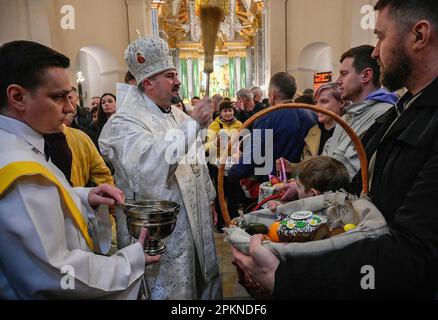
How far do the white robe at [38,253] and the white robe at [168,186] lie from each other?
694mm

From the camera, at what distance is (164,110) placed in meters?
2.29

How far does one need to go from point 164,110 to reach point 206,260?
41.8 inches

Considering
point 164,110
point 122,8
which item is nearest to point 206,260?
point 164,110

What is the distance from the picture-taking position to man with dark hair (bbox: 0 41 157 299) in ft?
3.49

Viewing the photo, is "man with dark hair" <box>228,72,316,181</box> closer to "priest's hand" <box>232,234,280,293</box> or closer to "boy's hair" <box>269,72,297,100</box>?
"boy's hair" <box>269,72,297,100</box>

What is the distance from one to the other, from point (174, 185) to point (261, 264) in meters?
1.10

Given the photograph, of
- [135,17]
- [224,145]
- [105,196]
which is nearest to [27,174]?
[105,196]

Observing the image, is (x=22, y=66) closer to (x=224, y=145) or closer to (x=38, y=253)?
(x=38, y=253)

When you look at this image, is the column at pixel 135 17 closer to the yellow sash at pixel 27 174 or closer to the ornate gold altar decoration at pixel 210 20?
the ornate gold altar decoration at pixel 210 20

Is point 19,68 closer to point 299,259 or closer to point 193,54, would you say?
point 299,259

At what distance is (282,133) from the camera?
3166 millimetres

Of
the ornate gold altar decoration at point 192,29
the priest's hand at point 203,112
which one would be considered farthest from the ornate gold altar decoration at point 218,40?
the priest's hand at point 203,112

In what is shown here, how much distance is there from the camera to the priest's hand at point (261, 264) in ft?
3.56

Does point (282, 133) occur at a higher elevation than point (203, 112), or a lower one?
lower
